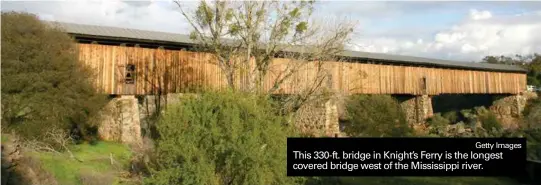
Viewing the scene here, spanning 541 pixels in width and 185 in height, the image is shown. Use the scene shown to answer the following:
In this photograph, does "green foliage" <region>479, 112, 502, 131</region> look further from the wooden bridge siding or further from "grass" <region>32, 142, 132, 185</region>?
"grass" <region>32, 142, 132, 185</region>

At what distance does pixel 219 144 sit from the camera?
34.6ft

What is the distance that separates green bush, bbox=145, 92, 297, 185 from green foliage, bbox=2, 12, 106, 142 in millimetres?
6994

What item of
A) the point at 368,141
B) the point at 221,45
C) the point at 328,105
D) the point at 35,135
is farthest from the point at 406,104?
the point at 35,135

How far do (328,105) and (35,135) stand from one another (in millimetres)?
16865

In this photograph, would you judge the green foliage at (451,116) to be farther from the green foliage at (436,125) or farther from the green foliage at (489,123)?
the green foliage at (436,125)

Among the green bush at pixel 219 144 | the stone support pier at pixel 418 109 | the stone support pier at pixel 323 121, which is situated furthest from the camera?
the stone support pier at pixel 418 109

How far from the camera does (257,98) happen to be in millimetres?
12445

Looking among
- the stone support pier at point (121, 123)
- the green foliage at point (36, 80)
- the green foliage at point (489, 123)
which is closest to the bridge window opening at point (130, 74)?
the stone support pier at point (121, 123)

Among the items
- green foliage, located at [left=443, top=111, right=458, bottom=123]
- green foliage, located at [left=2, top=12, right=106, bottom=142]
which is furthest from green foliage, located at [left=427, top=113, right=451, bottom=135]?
green foliage, located at [left=2, top=12, right=106, bottom=142]

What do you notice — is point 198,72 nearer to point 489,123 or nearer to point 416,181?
point 416,181

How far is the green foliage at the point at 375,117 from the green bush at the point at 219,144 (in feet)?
38.8

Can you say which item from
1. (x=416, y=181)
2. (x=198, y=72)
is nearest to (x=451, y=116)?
(x=416, y=181)

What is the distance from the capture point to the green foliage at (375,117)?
2231cm

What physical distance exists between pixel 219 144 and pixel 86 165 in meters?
7.66
